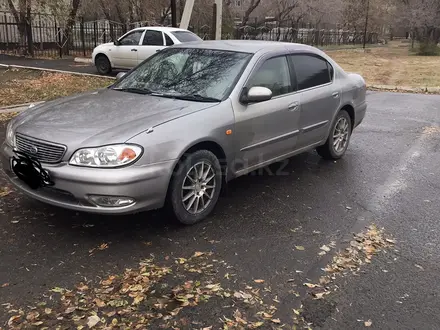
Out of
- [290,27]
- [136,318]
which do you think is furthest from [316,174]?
[290,27]

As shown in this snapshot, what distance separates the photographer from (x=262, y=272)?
3561 millimetres

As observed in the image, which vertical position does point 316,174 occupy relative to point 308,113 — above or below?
below

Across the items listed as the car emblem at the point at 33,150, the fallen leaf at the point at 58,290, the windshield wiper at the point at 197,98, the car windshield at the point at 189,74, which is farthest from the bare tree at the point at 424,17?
the fallen leaf at the point at 58,290

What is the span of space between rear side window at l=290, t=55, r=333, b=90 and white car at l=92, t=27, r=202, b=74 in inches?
343

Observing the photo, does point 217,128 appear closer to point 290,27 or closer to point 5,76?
point 5,76

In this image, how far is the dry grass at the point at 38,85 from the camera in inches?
416

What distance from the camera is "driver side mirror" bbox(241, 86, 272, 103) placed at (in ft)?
15.0

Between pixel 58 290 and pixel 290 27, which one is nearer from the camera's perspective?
pixel 58 290

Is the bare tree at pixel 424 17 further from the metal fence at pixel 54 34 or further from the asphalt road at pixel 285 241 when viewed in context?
the asphalt road at pixel 285 241

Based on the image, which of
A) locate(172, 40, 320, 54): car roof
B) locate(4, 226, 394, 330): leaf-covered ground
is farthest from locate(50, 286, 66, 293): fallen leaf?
locate(172, 40, 320, 54): car roof

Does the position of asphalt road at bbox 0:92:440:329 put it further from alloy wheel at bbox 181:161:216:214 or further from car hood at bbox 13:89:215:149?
car hood at bbox 13:89:215:149

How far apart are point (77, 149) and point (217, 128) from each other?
1283 millimetres

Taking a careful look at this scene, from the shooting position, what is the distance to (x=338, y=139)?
6523mm

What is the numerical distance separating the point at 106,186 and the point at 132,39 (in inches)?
483
